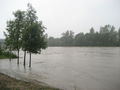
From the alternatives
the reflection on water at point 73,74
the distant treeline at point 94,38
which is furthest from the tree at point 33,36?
the distant treeline at point 94,38

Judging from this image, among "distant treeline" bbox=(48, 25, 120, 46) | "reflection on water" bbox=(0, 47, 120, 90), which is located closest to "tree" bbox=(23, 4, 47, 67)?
"reflection on water" bbox=(0, 47, 120, 90)

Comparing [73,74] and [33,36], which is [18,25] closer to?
[33,36]

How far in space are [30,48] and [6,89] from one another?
12.4 meters

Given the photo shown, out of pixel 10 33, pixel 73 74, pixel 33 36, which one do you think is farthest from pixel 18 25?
pixel 73 74

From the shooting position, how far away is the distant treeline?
9512 cm

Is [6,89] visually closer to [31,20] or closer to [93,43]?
[31,20]

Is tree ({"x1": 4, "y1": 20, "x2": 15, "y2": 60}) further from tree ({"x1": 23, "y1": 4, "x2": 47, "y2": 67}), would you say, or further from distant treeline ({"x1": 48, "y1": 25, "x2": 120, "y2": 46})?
distant treeline ({"x1": 48, "y1": 25, "x2": 120, "y2": 46})

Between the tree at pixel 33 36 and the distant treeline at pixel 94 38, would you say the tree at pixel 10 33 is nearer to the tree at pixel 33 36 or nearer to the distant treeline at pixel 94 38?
the tree at pixel 33 36

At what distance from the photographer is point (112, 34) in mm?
97188

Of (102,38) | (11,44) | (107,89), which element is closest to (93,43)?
(102,38)

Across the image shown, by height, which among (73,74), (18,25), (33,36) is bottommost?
(73,74)

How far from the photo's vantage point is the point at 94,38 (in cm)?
10175

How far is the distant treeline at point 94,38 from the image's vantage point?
95.1 metres

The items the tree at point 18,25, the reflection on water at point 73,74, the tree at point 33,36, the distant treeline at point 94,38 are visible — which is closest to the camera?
the reflection on water at point 73,74
